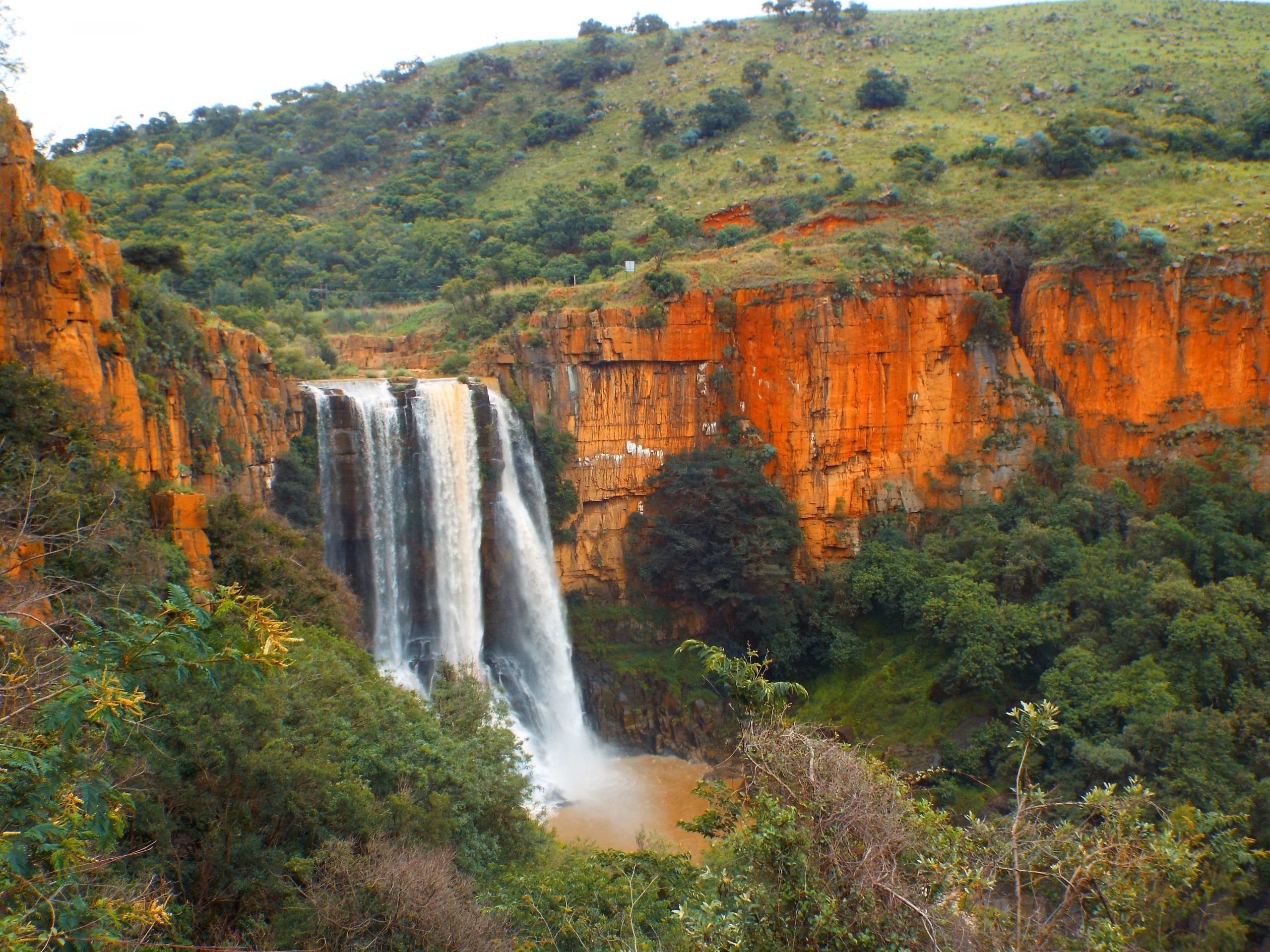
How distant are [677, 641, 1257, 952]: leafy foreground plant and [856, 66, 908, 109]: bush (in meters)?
37.7

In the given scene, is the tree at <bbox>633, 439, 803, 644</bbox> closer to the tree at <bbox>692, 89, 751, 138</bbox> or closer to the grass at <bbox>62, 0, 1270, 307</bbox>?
the grass at <bbox>62, 0, 1270, 307</bbox>

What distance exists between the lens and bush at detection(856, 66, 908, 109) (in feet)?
133

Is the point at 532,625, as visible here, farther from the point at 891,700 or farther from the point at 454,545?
the point at 891,700

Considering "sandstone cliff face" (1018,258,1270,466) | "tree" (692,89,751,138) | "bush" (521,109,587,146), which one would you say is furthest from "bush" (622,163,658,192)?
"sandstone cliff face" (1018,258,1270,466)

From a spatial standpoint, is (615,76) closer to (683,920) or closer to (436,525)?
(436,525)

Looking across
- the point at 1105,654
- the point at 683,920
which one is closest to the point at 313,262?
the point at 1105,654

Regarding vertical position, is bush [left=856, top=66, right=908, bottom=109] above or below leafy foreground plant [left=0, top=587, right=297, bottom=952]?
above

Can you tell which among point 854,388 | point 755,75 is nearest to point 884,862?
point 854,388

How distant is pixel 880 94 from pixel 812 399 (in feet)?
74.7

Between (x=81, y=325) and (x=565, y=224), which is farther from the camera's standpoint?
(x=565, y=224)

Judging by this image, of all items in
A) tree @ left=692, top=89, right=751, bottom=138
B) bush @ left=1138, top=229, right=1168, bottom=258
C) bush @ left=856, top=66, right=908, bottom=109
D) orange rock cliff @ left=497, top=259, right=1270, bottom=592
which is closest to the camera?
bush @ left=1138, top=229, right=1168, bottom=258

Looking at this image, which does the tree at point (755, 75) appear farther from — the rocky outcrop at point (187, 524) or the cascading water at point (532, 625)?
the rocky outcrop at point (187, 524)

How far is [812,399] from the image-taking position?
80.9ft

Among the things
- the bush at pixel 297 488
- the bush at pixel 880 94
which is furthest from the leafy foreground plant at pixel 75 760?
the bush at pixel 880 94
